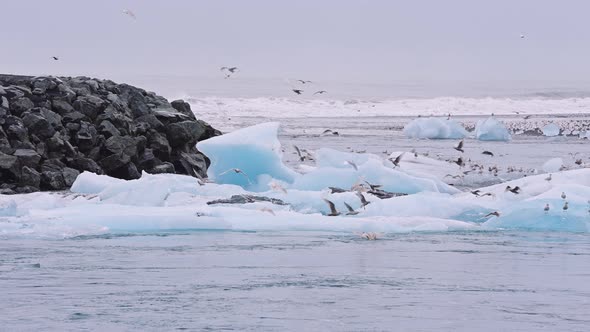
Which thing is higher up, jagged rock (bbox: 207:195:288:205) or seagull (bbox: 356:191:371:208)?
seagull (bbox: 356:191:371:208)

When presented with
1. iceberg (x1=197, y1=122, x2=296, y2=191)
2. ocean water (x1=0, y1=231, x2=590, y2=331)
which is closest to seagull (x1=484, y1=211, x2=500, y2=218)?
A: ocean water (x1=0, y1=231, x2=590, y2=331)

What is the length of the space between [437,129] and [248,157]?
25.1 metres

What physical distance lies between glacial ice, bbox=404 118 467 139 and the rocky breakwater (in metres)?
20.1

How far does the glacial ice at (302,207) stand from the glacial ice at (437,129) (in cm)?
2470

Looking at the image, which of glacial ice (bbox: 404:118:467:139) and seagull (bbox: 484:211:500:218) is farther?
glacial ice (bbox: 404:118:467:139)

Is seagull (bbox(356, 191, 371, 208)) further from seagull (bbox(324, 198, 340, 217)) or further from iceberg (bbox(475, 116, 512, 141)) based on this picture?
iceberg (bbox(475, 116, 512, 141))

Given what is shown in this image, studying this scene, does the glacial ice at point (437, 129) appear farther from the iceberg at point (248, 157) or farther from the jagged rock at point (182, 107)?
the iceberg at point (248, 157)

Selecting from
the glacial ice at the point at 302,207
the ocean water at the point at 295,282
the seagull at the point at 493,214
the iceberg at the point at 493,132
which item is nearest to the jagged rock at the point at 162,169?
the glacial ice at the point at 302,207

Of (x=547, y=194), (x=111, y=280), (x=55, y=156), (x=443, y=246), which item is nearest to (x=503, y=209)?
(x=547, y=194)

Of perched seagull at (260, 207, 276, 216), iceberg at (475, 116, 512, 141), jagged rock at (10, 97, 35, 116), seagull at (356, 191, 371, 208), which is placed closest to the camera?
perched seagull at (260, 207, 276, 216)

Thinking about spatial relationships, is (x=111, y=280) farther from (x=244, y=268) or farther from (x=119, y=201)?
(x=119, y=201)

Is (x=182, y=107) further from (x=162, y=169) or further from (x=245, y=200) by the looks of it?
(x=245, y=200)

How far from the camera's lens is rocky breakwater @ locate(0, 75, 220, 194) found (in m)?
18.9

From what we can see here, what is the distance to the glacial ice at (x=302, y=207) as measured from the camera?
1395cm
